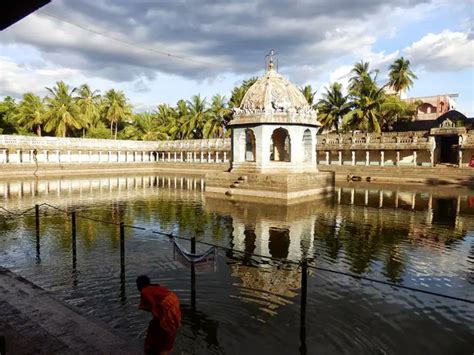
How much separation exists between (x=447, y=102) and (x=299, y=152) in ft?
152

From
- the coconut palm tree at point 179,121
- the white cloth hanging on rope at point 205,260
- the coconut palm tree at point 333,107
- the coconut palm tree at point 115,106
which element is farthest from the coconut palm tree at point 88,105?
the white cloth hanging on rope at point 205,260

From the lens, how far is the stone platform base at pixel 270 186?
27219 millimetres

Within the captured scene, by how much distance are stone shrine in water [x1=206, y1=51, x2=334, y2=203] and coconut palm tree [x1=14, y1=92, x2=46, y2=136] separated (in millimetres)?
44457

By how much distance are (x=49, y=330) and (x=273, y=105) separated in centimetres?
2723

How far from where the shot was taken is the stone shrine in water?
29.2 m

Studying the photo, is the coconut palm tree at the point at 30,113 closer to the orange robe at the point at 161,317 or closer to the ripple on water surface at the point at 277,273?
the ripple on water surface at the point at 277,273

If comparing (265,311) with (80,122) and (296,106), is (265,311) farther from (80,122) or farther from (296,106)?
(80,122)

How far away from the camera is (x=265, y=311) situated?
8.91 meters

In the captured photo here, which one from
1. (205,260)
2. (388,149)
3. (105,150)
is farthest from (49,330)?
(105,150)

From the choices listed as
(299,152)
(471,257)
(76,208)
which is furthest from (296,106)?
(471,257)

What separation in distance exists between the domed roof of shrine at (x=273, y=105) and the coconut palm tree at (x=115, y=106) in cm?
4781

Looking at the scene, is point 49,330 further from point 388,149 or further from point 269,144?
point 388,149

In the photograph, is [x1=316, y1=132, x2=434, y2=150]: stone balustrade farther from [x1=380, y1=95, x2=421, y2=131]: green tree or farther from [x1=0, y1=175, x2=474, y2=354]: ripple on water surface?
[x1=0, y1=175, x2=474, y2=354]: ripple on water surface

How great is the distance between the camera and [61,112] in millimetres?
62625
